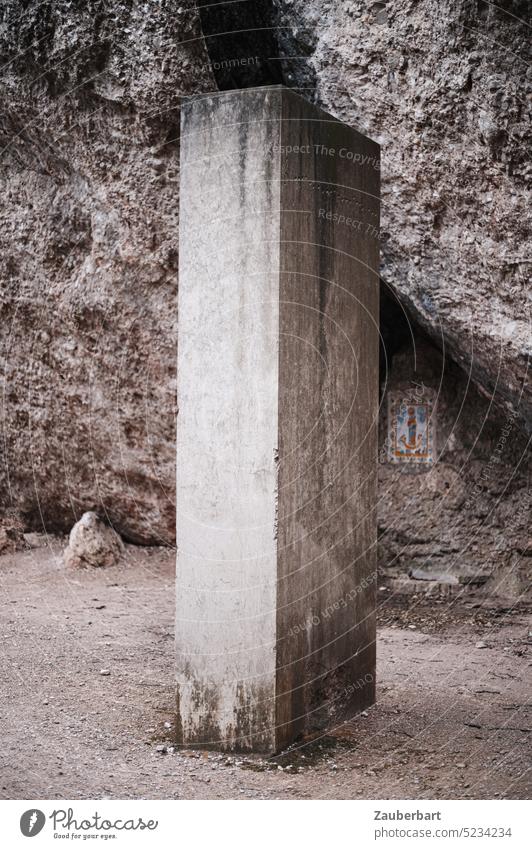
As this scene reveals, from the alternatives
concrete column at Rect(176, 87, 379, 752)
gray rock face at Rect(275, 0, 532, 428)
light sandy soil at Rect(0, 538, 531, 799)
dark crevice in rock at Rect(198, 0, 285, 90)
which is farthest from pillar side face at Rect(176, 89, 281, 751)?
dark crevice in rock at Rect(198, 0, 285, 90)

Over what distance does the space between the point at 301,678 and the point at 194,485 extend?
0.94m

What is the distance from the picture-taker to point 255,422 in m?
3.82

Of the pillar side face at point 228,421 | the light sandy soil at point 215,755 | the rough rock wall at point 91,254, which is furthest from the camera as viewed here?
the rough rock wall at point 91,254

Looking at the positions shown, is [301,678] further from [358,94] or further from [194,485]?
[358,94]

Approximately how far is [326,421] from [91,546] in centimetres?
435

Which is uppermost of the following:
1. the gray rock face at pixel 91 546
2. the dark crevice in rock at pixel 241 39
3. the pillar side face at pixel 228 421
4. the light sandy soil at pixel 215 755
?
the dark crevice in rock at pixel 241 39

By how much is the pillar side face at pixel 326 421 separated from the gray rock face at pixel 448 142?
1.58m

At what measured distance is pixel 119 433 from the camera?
827 centimetres

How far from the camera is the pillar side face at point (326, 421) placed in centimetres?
389

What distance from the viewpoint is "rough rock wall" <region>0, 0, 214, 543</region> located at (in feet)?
24.1

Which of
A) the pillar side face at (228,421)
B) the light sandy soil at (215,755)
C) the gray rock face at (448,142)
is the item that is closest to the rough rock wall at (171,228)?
the gray rock face at (448,142)

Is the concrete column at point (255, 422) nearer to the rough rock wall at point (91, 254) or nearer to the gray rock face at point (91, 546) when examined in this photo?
the rough rock wall at point (91, 254)

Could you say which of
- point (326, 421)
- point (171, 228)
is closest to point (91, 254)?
point (171, 228)

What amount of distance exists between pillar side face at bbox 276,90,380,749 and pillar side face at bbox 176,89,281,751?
0.22ft
